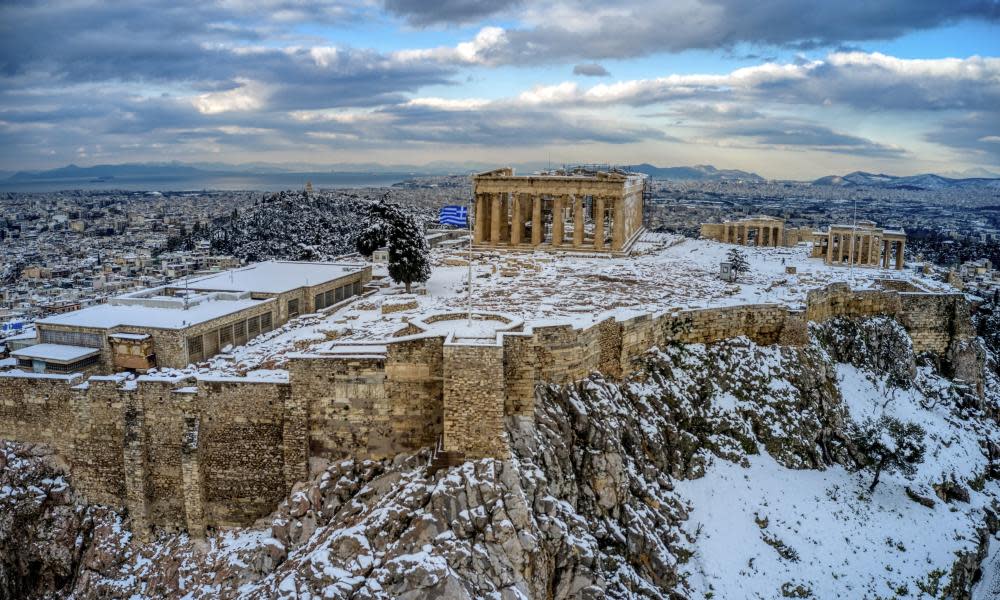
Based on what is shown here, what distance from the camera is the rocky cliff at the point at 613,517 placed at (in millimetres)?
15758

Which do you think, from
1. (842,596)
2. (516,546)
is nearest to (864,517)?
(842,596)

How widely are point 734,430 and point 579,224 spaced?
27773 millimetres

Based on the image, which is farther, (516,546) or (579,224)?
(579,224)

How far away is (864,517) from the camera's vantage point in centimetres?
2322

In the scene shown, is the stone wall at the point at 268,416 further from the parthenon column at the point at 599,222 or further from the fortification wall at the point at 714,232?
the fortification wall at the point at 714,232

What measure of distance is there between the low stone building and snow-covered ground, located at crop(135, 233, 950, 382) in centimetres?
74

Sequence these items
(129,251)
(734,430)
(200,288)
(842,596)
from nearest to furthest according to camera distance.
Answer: (842,596) < (734,430) < (200,288) < (129,251)

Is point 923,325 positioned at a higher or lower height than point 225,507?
higher

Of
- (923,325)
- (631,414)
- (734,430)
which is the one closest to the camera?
(631,414)

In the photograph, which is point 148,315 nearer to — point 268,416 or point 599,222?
point 268,416

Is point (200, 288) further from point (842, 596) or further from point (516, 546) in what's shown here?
point (842, 596)

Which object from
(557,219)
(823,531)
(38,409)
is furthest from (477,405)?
(557,219)

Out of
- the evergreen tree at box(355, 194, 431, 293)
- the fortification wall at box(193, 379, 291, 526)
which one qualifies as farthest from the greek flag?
the evergreen tree at box(355, 194, 431, 293)

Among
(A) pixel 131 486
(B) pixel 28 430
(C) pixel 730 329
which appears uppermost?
(C) pixel 730 329
